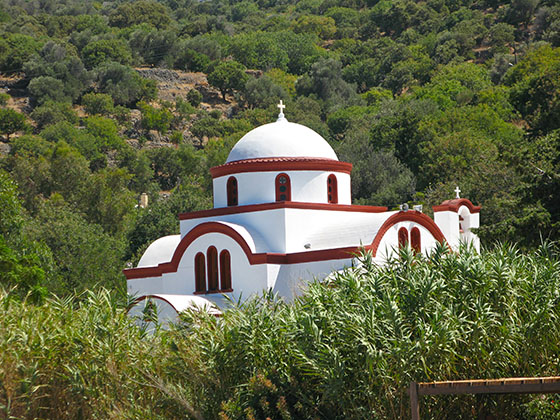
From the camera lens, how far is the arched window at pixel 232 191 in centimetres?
2953

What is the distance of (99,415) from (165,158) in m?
57.9

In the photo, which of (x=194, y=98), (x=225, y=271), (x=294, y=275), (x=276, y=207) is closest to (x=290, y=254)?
(x=294, y=275)

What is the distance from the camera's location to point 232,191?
97.2 feet

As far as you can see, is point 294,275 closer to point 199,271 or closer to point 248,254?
point 248,254

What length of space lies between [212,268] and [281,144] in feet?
15.3

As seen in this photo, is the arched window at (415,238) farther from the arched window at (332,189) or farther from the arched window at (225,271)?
the arched window at (225,271)

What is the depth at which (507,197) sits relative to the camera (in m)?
41.2

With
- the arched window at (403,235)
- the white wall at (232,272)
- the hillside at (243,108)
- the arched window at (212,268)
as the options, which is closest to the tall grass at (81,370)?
the white wall at (232,272)

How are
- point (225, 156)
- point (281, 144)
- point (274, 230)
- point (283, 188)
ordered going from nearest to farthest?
point (274, 230) → point (283, 188) → point (281, 144) → point (225, 156)

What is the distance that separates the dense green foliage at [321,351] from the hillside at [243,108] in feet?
28.3

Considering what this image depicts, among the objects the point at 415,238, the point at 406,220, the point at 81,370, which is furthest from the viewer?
the point at 415,238

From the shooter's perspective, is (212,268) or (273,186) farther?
(273,186)

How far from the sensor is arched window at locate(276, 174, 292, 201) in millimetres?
28750

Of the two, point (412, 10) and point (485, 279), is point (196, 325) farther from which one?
point (412, 10)
